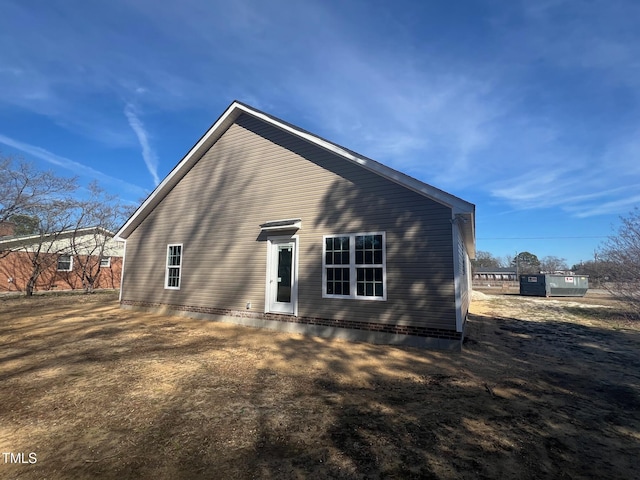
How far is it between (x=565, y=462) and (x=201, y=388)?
4604 mm

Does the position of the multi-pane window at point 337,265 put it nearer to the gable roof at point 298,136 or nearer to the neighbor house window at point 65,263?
the gable roof at point 298,136

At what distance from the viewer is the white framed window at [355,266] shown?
8078mm

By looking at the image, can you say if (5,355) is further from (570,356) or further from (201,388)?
(570,356)

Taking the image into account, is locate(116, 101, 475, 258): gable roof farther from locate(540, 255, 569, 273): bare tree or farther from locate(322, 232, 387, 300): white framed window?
locate(540, 255, 569, 273): bare tree

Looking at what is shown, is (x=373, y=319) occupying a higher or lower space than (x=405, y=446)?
higher

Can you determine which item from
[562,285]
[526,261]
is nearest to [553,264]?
[526,261]

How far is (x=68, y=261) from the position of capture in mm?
24172

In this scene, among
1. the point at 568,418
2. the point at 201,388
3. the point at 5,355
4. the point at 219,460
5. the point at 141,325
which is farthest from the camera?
the point at 141,325

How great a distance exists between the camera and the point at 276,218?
32.4ft

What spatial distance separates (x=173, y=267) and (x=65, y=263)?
59.3 ft

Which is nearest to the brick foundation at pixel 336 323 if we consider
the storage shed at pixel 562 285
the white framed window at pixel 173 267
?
the white framed window at pixel 173 267

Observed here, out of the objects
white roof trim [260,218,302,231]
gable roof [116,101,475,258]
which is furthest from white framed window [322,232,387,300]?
gable roof [116,101,475,258]

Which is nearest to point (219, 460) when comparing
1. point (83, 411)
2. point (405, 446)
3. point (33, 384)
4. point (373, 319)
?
point (405, 446)

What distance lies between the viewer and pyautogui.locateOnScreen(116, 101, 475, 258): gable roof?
7348mm
